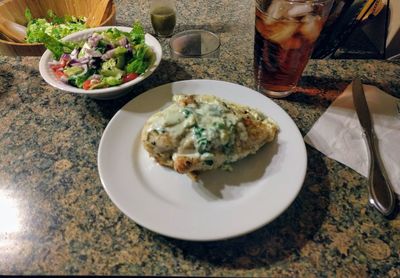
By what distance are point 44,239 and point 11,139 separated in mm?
321

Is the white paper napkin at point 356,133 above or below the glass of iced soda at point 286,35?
below

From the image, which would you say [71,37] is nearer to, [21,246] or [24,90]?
[24,90]

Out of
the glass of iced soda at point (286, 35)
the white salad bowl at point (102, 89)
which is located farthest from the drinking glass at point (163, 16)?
the glass of iced soda at point (286, 35)

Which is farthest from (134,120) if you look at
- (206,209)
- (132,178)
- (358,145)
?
(358,145)

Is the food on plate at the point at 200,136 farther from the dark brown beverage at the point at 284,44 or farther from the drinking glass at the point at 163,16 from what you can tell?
the drinking glass at the point at 163,16

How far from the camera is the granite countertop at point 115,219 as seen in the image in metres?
0.58

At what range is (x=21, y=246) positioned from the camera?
0.61 m

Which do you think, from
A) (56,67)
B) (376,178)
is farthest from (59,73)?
(376,178)

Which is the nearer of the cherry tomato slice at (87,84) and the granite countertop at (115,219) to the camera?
the granite countertop at (115,219)

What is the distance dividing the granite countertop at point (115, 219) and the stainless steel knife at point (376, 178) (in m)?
0.02

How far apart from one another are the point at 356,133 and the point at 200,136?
1.34ft

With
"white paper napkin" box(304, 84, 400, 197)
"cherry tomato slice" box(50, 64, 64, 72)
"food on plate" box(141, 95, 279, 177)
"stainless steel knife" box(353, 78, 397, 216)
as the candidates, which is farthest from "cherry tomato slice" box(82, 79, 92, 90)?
"stainless steel knife" box(353, 78, 397, 216)

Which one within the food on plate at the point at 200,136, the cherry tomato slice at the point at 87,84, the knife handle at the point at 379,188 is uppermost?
the cherry tomato slice at the point at 87,84

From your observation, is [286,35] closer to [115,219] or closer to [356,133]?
[356,133]
